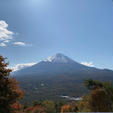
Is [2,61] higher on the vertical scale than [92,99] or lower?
higher

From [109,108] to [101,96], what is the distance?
2.45 ft

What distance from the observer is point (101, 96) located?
8422mm

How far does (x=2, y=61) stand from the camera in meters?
10.3

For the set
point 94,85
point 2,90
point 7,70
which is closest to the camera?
point 2,90

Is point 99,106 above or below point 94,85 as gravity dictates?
below

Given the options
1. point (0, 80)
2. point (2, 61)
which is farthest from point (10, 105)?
point (2, 61)

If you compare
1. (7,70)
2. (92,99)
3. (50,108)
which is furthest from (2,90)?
(50,108)

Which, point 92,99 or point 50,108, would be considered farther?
point 50,108

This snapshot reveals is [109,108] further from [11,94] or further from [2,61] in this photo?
[2,61]

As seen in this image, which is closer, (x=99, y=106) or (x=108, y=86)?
(x=99, y=106)

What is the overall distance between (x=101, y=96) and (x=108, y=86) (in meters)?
1.28

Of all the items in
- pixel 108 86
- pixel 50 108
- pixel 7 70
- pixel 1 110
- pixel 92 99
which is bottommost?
pixel 50 108

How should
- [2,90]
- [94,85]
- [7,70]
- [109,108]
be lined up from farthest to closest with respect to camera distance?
[94,85]
[7,70]
[2,90]
[109,108]

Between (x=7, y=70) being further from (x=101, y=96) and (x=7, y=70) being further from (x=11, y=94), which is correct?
(x=101, y=96)
